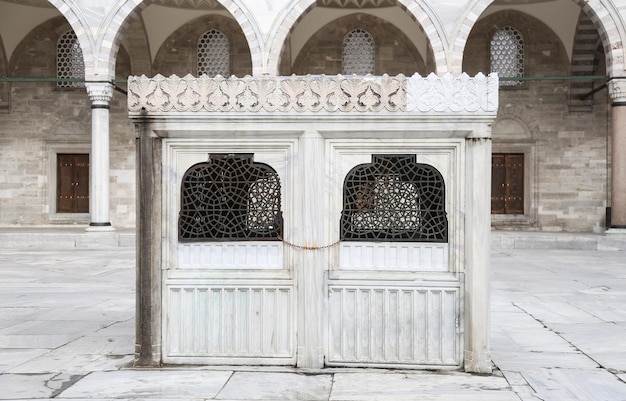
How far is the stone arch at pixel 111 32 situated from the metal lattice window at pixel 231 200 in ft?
36.0

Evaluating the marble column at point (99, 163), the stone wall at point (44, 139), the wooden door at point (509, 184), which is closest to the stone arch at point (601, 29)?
the wooden door at point (509, 184)

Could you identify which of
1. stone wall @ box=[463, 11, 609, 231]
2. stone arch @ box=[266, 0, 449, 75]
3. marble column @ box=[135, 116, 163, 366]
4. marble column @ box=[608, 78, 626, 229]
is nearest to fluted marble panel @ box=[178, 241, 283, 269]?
marble column @ box=[135, 116, 163, 366]

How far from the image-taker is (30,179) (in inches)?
734

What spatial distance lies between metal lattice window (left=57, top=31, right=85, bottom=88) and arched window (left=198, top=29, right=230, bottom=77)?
325 centimetres

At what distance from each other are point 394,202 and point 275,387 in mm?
1247

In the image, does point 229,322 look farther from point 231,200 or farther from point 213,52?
point 213,52

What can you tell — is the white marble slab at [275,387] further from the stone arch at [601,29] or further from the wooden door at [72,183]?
the wooden door at [72,183]

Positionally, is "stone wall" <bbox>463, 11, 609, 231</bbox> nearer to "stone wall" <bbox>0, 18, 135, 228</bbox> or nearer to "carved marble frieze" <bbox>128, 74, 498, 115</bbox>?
"stone wall" <bbox>0, 18, 135, 228</bbox>

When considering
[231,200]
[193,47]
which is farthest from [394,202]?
[193,47]

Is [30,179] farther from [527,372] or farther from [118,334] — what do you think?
[527,372]

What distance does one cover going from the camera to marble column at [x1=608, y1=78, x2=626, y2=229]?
14.2m

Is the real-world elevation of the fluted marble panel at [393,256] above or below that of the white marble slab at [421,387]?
above

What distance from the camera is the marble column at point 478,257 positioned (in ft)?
12.4

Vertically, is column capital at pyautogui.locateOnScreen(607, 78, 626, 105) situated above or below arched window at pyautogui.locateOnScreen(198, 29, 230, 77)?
below
